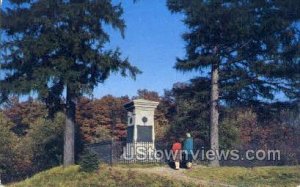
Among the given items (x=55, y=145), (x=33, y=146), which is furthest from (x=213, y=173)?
(x=33, y=146)

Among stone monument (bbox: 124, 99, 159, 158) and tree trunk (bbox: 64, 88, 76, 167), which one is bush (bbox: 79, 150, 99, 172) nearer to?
tree trunk (bbox: 64, 88, 76, 167)

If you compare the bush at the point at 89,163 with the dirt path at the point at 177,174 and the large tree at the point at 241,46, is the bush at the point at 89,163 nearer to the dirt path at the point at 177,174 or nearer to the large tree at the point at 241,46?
the dirt path at the point at 177,174

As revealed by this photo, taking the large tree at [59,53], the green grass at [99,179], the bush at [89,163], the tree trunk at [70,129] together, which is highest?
the large tree at [59,53]

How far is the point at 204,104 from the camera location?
75.3 ft

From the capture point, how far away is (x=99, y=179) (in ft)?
50.4

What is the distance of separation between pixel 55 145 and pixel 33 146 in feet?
20.3

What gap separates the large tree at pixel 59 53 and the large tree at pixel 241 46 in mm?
3508

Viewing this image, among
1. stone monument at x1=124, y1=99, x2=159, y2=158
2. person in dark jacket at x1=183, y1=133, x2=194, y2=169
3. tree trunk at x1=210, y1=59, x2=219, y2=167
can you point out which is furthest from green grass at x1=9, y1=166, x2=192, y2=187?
tree trunk at x1=210, y1=59, x2=219, y2=167

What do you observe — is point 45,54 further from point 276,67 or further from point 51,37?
point 276,67

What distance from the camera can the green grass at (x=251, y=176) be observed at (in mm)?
14375

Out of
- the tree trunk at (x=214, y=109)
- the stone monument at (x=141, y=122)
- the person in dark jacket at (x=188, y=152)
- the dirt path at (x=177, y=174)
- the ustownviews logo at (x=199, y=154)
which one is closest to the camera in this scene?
the dirt path at (x=177, y=174)

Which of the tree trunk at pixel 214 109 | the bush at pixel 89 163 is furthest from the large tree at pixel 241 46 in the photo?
the bush at pixel 89 163

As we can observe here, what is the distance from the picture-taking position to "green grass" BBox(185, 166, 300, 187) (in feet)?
47.2

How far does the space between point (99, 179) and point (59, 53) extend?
6.58 m
